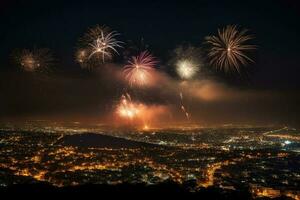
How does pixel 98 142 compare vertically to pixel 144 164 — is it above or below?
above

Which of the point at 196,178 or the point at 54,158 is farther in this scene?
the point at 54,158

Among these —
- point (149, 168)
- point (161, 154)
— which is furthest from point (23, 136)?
point (149, 168)

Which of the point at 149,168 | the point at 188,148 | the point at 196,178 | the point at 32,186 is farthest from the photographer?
the point at 188,148

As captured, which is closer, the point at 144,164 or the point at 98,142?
the point at 144,164

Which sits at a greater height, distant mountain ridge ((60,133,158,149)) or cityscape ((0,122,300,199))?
distant mountain ridge ((60,133,158,149))

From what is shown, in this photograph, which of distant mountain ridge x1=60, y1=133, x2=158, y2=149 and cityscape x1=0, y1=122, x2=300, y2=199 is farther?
distant mountain ridge x1=60, y1=133, x2=158, y2=149

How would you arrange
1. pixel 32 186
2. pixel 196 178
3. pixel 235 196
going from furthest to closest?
pixel 196 178 < pixel 32 186 < pixel 235 196

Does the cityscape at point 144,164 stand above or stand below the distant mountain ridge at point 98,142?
below

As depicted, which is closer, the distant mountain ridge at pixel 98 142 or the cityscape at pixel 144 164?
the cityscape at pixel 144 164

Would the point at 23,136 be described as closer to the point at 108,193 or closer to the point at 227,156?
the point at 227,156
